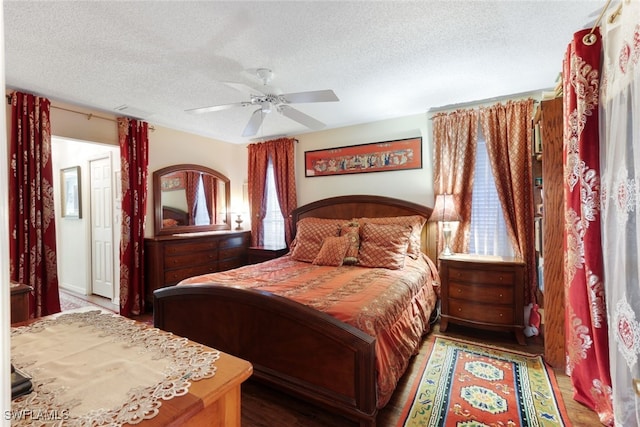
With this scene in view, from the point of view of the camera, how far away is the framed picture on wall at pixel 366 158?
368 cm

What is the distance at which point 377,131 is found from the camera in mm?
3918

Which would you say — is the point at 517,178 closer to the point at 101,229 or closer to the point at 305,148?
the point at 305,148

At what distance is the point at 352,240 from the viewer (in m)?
3.20

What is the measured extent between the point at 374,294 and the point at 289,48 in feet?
6.07

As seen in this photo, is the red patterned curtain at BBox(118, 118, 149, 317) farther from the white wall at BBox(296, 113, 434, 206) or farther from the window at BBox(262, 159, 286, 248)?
the white wall at BBox(296, 113, 434, 206)

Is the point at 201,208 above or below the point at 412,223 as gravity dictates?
above

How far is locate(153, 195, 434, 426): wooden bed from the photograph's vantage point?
62.6 inches

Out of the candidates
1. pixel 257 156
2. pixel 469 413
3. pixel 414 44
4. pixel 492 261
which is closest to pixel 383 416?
pixel 469 413

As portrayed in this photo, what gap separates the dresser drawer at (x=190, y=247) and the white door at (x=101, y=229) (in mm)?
1108

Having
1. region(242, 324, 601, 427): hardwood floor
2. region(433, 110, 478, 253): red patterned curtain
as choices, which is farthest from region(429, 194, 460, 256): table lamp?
region(242, 324, 601, 427): hardwood floor

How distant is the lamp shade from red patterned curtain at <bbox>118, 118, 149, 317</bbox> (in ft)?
11.5

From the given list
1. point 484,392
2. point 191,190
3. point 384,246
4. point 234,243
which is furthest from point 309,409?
point 191,190

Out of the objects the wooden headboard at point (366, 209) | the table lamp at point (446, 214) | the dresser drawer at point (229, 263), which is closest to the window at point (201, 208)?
the dresser drawer at point (229, 263)

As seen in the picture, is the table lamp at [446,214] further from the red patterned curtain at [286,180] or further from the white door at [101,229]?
the white door at [101,229]
